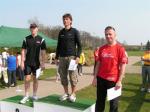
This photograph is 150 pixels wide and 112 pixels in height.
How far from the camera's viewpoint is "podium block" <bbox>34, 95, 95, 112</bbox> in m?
7.01

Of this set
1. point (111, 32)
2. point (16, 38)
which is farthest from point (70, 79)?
point (16, 38)

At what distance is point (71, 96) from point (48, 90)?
6.71 meters

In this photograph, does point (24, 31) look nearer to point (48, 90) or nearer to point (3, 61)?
point (3, 61)

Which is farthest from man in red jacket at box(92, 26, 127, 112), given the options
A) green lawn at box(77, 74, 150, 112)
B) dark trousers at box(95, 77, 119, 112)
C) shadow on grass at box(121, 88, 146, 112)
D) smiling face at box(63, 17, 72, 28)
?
shadow on grass at box(121, 88, 146, 112)

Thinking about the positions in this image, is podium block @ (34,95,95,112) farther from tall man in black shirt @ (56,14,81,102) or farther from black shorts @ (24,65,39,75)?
black shorts @ (24,65,39,75)

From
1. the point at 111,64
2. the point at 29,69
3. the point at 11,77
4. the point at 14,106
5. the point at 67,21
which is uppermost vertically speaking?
the point at 67,21

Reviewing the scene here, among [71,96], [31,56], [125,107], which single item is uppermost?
[31,56]

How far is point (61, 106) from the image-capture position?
7172 mm

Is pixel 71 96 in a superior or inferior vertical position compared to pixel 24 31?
inferior

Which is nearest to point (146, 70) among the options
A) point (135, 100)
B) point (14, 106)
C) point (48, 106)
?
point (135, 100)

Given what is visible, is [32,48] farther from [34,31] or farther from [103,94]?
[103,94]

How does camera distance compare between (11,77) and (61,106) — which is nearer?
(61,106)

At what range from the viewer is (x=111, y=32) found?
638cm

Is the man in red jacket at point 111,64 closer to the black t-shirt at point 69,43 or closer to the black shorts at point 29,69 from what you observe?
the black t-shirt at point 69,43
